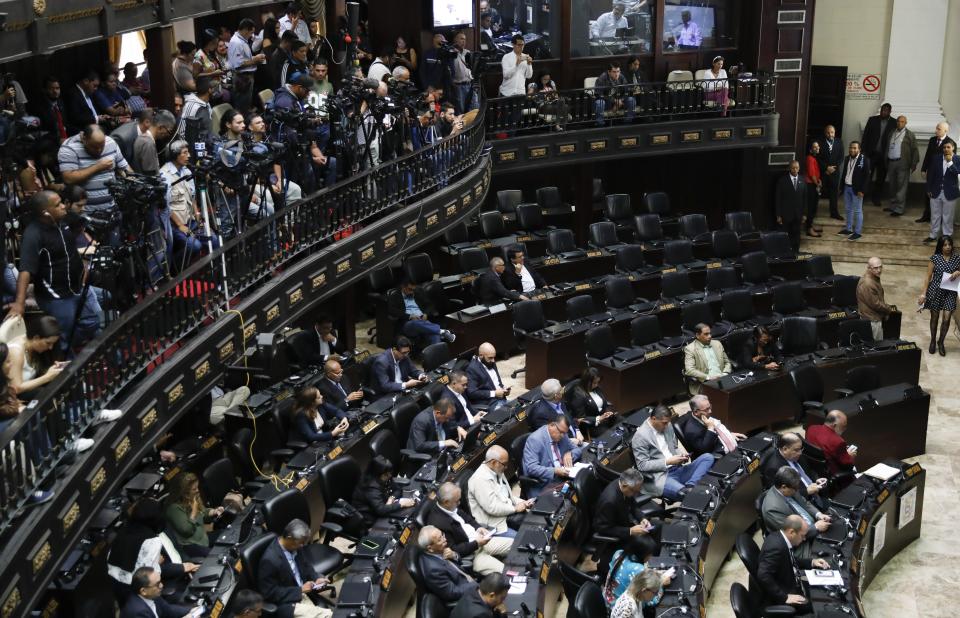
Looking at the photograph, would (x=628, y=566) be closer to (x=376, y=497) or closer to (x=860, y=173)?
(x=376, y=497)

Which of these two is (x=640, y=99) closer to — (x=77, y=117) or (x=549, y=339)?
(x=549, y=339)

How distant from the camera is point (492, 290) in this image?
14914 millimetres

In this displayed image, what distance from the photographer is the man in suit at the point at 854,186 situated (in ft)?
65.0

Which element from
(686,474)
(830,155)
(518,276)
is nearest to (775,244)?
(830,155)

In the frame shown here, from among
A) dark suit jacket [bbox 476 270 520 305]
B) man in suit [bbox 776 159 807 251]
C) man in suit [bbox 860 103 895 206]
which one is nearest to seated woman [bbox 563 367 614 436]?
dark suit jacket [bbox 476 270 520 305]

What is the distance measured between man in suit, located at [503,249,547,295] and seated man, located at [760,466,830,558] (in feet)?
18.4

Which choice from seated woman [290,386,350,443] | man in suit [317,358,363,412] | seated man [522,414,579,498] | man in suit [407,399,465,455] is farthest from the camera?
man in suit [317,358,363,412]

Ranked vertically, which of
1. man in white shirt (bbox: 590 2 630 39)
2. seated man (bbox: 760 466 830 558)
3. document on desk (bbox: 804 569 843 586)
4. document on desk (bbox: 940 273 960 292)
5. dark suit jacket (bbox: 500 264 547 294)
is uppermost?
man in white shirt (bbox: 590 2 630 39)

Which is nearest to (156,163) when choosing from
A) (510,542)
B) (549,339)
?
(510,542)

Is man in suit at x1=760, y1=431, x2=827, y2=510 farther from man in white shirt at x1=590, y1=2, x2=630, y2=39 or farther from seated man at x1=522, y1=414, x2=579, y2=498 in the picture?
man in white shirt at x1=590, y1=2, x2=630, y2=39

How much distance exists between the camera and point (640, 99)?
19.1 m

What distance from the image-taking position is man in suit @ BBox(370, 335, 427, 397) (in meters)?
12.6

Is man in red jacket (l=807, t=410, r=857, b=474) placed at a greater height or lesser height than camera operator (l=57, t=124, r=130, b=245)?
lesser

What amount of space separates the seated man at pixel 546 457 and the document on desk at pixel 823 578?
2.41m
